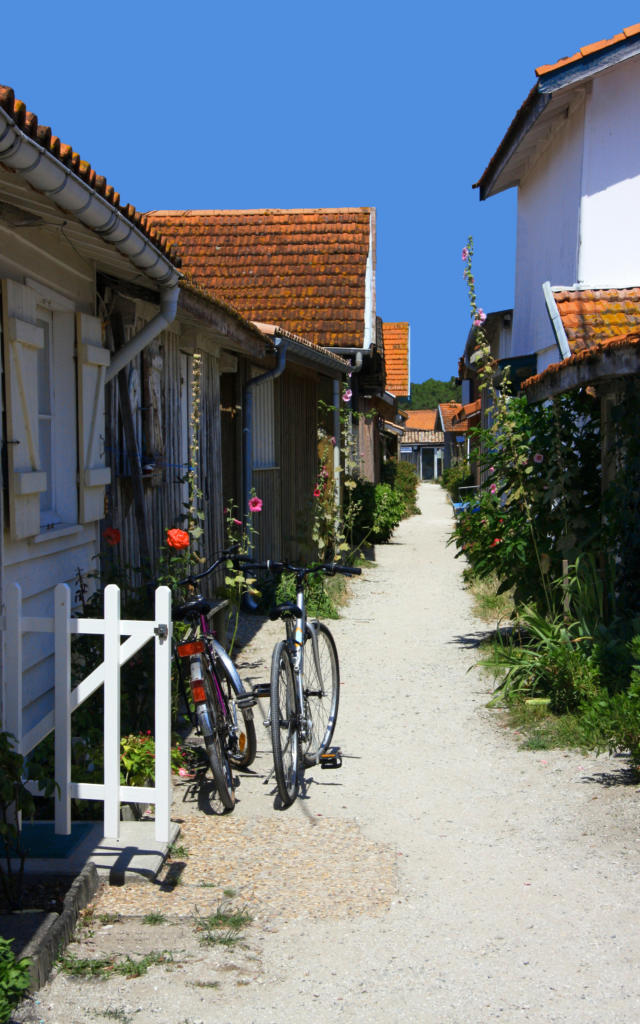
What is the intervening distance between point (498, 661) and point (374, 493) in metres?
10.4

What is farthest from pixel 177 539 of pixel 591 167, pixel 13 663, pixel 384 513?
pixel 384 513

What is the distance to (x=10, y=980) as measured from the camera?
8.95 feet

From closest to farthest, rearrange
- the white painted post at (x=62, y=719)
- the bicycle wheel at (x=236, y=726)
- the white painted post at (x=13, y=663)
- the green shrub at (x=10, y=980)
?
the green shrub at (x=10, y=980), the white painted post at (x=13, y=663), the white painted post at (x=62, y=719), the bicycle wheel at (x=236, y=726)

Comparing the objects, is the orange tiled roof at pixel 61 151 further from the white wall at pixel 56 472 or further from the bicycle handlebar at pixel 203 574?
the bicycle handlebar at pixel 203 574

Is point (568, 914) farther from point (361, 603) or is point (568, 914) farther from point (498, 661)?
point (361, 603)

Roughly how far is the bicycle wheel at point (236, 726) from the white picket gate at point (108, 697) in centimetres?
97

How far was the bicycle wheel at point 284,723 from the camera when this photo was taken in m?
4.73

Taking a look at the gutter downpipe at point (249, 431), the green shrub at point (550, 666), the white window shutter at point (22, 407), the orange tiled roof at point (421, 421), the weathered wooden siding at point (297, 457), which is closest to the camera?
the white window shutter at point (22, 407)

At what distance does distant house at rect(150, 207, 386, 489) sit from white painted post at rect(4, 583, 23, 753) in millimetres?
9700

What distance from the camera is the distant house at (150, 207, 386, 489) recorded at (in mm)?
14336

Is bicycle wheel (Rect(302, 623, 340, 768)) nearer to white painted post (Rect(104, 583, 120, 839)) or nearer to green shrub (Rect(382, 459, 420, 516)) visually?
white painted post (Rect(104, 583, 120, 839))

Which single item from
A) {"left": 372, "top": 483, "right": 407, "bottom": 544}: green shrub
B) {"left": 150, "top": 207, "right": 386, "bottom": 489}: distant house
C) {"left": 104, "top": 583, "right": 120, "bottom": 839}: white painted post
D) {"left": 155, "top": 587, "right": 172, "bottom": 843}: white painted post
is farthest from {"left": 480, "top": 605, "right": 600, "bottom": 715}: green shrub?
{"left": 372, "top": 483, "right": 407, "bottom": 544}: green shrub

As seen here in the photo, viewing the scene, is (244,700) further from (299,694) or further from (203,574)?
(203,574)

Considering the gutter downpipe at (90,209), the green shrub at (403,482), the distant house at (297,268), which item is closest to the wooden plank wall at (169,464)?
the gutter downpipe at (90,209)
